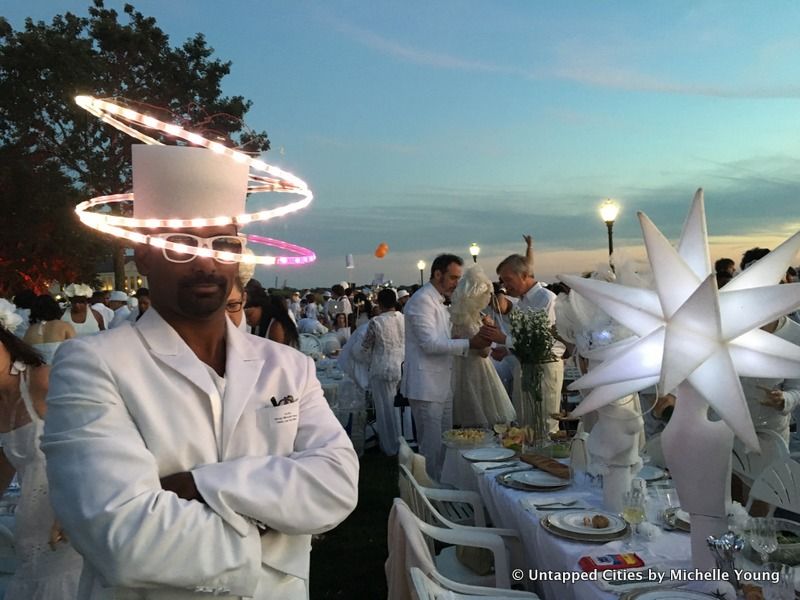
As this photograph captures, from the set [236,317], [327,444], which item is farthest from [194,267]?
[236,317]

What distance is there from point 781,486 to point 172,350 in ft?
8.89

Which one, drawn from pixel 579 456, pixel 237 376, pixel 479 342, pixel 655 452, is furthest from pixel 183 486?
pixel 479 342

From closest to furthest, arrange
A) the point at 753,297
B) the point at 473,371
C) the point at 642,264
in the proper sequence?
1. the point at 753,297
2. the point at 642,264
3. the point at 473,371

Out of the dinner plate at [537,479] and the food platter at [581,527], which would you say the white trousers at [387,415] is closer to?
the dinner plate at [537,479]

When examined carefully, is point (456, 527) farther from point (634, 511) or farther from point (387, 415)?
point (387, 415)

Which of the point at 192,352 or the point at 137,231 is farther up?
the point at 137,231

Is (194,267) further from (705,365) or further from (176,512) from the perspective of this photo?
(705,365)

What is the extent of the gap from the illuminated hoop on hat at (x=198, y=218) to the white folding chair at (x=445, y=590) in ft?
3.83

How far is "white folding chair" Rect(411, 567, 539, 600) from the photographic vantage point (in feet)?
6.73

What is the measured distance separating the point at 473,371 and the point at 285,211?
172 inches

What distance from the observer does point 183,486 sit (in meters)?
1.39

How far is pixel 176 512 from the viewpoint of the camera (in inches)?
51.3

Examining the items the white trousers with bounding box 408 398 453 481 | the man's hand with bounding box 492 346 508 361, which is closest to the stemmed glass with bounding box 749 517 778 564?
the man's hand with bounding box 492 346 508 361

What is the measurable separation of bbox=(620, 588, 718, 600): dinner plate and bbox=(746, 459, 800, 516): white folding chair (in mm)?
1085
